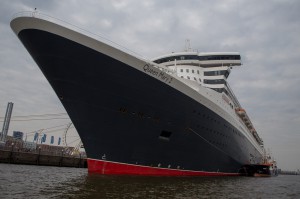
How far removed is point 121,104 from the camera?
16.2m

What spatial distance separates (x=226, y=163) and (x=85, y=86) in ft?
56.3

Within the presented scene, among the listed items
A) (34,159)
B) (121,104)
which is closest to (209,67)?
(121,104)

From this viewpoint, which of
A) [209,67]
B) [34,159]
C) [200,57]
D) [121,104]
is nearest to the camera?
[121,104]

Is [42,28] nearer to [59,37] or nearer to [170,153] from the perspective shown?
[59,37]

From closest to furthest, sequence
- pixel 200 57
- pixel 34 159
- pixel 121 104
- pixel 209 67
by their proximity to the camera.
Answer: pixel 121 104 < pixel 200 57 < pixel 209 67 < pixel 34 159

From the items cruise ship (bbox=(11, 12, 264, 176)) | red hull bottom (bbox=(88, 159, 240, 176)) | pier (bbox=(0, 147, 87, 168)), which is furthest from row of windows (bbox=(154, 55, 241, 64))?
pier (bbox=(0, 147, 87, 168))

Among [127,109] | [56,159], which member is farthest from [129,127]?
[56,159]

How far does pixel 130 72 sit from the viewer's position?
1592cm

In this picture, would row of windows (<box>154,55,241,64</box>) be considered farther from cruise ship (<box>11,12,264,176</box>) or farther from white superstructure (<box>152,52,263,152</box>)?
cruise ship (<box>11,12,264,176</box>)

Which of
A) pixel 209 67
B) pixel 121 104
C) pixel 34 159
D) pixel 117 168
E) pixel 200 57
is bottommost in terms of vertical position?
pixel 34 159

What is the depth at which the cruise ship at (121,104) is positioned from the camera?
14766 millimetres

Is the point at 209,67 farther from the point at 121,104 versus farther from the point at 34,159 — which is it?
the point at 34,159

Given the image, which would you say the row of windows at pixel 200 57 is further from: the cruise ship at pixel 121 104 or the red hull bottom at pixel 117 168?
the red hull bottom at pixel 117 168

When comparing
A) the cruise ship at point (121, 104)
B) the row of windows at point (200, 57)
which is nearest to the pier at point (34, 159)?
the cruise ship at point (121, 104)
